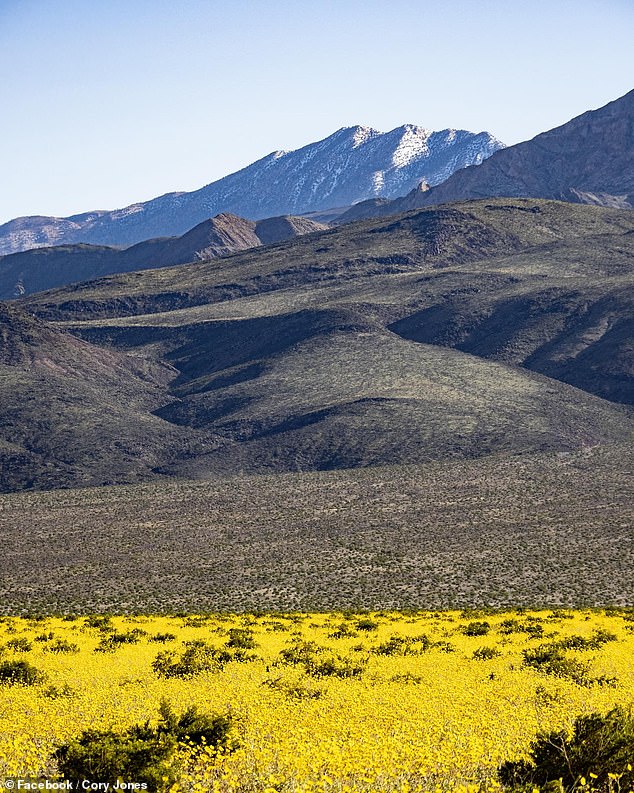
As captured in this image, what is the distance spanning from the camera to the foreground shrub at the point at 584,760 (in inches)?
413

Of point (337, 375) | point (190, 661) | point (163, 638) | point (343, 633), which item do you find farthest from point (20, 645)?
point (337, 375)

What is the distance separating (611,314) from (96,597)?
418 feet

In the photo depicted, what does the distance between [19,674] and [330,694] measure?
6863mm

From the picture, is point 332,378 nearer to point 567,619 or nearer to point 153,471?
point 153,471

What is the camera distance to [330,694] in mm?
16422

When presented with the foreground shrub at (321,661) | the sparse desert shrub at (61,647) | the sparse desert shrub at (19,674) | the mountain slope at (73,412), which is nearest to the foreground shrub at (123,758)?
the sparse desert shrub at (19,674)

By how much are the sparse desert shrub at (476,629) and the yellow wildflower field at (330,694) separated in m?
0.11

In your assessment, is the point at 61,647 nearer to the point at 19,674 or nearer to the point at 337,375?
the point at 19,674

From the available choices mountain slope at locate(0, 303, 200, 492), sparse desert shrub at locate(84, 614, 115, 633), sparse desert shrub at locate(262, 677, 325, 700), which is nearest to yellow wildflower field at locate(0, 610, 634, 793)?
sparse desert shrub at locate(262, 677, 325, 700)

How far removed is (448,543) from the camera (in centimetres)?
6350

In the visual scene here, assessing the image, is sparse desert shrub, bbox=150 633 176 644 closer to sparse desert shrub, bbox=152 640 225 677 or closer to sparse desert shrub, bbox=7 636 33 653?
sparse desert shrub, bbox=152 640 225 677

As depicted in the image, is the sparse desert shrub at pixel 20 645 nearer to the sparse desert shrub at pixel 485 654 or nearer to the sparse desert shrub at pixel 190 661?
the sparse desert shrub at pixel 190 661

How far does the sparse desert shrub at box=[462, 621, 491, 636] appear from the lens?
27.9 m

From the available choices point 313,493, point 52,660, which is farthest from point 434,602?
point 313,493
